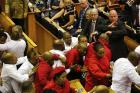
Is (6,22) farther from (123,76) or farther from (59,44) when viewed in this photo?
(123,76)

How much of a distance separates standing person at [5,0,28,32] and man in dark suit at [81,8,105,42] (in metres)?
1.55

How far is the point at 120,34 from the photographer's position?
29.7 feet

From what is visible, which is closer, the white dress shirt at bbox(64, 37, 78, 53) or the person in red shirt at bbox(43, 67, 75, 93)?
the person in red shirt at bbox(43, 67, 75, 93)

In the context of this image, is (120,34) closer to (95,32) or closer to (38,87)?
(95,32)

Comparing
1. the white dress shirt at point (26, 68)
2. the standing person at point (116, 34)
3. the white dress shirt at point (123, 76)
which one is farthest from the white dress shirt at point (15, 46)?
the white dress shirt at point (123, 76)

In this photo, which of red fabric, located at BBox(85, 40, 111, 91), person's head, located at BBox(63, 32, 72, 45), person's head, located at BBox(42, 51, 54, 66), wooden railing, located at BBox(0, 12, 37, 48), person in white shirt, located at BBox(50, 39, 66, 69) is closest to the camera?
person's head, located at BBox(42, 51, 54, 66)

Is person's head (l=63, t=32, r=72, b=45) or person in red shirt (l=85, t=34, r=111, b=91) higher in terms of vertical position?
Answer: person's head (l=63, t=32, r=72, b=45)

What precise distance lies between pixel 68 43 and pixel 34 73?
1.50 metres

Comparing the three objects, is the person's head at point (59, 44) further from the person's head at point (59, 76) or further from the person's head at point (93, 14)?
the person's head at point (93, 14)

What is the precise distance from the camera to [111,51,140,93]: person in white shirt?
22.5 ft

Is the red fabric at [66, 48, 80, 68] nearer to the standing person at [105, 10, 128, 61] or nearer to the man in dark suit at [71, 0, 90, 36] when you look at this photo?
the standing person at [105, 10, 128, 61]

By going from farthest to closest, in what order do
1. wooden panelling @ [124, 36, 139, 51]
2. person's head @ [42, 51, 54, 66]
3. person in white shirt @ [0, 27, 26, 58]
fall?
1. wooden panelling @ [124, 36, 139, 51]
2. person in white shirt @ [0, 27, 26, 58]
3. person's head @ [42, 51, 54, 66]

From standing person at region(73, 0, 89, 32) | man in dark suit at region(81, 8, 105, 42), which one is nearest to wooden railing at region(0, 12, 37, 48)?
standing person at region(73, 0, 89, 32)

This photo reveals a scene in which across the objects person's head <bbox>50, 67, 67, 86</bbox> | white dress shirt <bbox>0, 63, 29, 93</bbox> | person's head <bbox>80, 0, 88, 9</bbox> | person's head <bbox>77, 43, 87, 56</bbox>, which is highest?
person's head <bbox>80, 0, 88, 9</bbox>
